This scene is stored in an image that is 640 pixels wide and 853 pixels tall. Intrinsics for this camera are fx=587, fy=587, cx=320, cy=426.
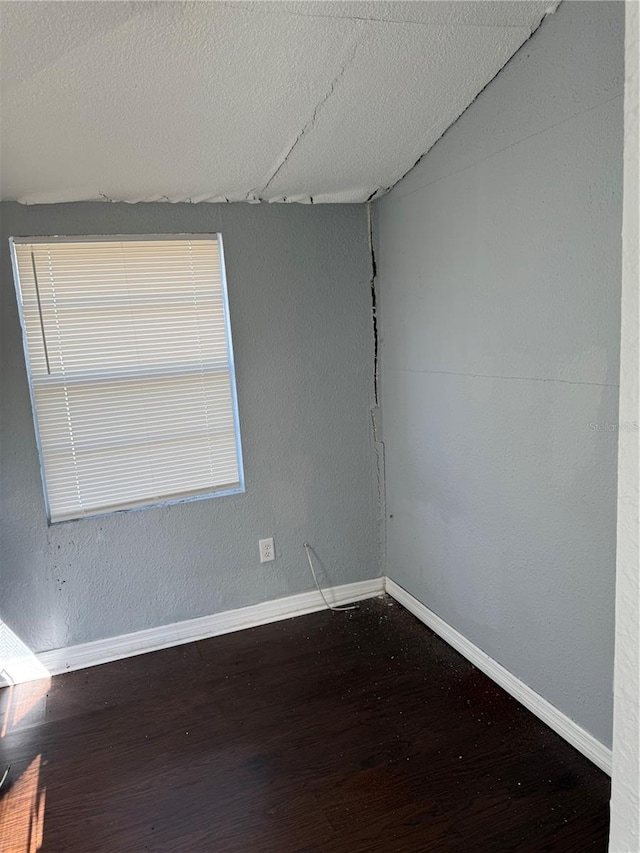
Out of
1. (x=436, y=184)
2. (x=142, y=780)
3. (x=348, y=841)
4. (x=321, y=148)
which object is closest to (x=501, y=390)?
(x=436, y=184)

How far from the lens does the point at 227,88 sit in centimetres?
175

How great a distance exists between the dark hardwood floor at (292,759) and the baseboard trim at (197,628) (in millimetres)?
65

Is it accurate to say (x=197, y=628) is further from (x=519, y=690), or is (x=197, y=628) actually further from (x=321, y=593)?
(x=519, y=690)

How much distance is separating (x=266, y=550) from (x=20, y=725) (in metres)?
1.15

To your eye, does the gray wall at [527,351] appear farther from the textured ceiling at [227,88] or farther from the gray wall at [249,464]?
the gray wall at [249,464]

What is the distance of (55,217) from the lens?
226cm

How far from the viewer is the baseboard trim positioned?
Result: 8.09 feet

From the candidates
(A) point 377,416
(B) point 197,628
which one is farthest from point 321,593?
(A) point 377,416

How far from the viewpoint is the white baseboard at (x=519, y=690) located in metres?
1.77

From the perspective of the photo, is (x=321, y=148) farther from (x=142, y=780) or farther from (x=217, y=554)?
(x=142, y=780)

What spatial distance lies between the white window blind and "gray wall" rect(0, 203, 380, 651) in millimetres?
63

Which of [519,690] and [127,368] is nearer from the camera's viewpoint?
[519,690]

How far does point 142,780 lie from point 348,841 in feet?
2.24

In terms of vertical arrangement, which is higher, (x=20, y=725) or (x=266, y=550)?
(x=266, y=550)
